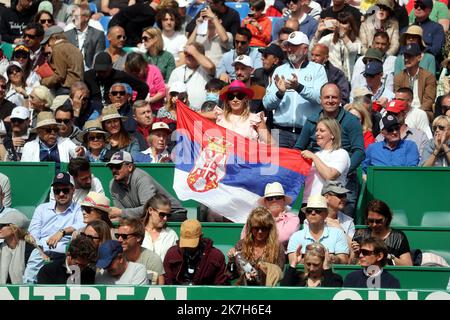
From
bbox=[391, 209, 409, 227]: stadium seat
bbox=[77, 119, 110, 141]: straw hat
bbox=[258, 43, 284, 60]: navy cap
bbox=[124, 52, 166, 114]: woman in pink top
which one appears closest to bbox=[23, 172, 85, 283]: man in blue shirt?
bbox=[77, 119, 110, 141]: straw hat

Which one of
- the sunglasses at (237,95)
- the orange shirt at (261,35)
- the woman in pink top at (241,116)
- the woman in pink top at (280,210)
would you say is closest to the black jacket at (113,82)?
the orange shirt at (261,35)

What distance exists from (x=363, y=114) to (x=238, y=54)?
267 cm

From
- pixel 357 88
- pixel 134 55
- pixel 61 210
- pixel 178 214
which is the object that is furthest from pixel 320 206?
pixel 134 55

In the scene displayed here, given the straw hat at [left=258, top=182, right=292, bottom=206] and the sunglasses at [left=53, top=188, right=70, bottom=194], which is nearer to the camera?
the straw hat at [left=258, top=182, right=292, bottom=206]

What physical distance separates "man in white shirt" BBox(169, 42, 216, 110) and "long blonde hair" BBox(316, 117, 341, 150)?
3573mm

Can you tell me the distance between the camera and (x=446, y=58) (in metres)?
18.4

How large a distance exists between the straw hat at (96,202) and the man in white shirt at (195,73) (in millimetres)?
3925

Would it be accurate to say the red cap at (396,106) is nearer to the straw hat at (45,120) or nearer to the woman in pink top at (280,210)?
the woman in pink top at (280,210)

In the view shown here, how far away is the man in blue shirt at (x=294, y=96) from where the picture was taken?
51.7 ft

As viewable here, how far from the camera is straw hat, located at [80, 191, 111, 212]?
1396 centimetres

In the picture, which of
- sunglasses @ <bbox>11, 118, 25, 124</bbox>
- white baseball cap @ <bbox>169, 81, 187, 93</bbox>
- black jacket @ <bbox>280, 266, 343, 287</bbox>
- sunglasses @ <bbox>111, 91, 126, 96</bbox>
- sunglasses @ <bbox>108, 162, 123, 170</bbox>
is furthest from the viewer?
white baseball cap @ <bbox>169, 81, 187, 93</bbox>

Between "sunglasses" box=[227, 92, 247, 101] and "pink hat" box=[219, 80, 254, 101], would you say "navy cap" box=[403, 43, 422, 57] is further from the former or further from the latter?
"sunglasses" box=[227, 92, 247, 101]

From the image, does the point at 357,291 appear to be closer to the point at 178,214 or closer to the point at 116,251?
the point at 116,251

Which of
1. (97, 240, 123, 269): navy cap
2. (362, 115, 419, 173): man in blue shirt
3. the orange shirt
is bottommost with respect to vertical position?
(97, 240, 123, 269): navy cap
